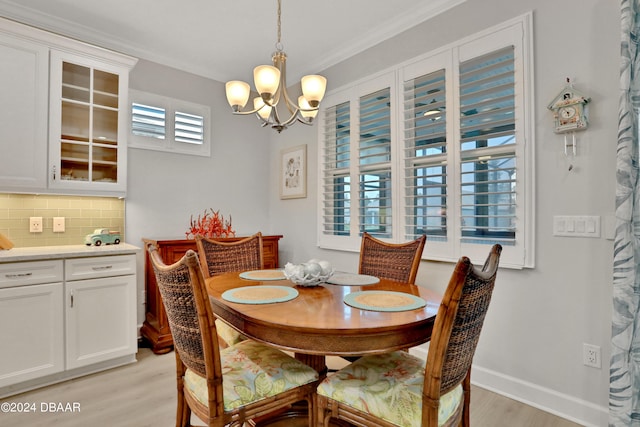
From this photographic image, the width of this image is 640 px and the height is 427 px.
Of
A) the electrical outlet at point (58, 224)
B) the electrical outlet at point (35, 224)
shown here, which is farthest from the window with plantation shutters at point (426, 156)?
the electrical outlet at point (35, 224)

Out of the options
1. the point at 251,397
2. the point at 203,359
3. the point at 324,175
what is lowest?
the point at 251,397

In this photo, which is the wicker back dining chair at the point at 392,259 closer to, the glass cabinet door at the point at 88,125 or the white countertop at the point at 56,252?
the white countertop at the point at 56,252

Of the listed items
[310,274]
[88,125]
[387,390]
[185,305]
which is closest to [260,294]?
[310,274]

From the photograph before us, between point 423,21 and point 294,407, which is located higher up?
point 423,21

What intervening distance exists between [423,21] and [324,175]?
5.25 ft

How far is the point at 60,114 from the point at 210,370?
2.49 m

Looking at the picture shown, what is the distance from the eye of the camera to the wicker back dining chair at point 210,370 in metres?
1.21

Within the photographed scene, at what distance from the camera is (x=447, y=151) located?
252 centimetres

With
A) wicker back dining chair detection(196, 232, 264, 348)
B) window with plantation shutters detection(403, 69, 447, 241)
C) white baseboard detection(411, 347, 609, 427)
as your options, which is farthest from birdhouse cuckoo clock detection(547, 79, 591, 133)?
wicker back dining chair detection(196, 232, 264, 348)

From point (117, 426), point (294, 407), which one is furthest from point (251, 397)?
point (117, 426)

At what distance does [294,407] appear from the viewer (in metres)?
2.03

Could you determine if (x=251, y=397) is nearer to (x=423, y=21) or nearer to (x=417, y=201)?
(x=417, y=201)

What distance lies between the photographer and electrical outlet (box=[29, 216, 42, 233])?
2.71 m

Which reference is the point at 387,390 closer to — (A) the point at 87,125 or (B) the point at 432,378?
(B) the point at 432,378
